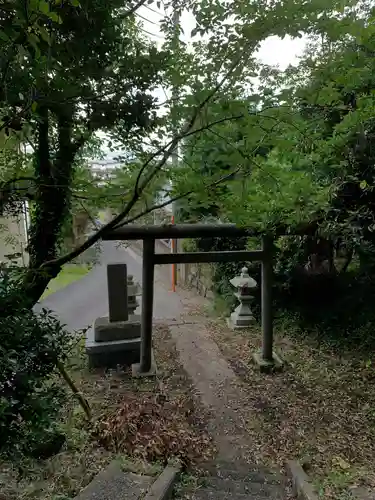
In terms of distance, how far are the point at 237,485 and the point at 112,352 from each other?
2153mm

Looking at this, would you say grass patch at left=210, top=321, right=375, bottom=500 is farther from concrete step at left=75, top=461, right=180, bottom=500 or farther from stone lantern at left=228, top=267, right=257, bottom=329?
concrete step at left=75, top=461, right=180, bottom=500

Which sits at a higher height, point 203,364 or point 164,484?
point 164,484

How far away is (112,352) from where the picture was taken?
4281mm

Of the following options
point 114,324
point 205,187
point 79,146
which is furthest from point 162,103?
point 114,324

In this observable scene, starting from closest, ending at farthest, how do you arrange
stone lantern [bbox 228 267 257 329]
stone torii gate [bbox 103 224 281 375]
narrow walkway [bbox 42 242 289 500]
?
narrow walkway [bbox 42 242 289 500] < stone torii gate [bbox 103 224 281 375] < stone lantern [bbox 228 267 257 329]

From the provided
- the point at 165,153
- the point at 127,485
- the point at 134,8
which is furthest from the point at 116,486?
the point at 134,8

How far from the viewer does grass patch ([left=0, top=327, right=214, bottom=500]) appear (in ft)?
6.94

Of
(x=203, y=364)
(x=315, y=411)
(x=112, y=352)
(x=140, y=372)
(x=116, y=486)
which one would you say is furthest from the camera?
(x=203, y=364)

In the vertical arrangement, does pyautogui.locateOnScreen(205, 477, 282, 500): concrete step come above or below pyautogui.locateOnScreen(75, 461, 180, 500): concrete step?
below

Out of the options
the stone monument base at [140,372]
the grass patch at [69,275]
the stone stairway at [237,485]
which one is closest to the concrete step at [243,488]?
the stone stairway at [237,485]

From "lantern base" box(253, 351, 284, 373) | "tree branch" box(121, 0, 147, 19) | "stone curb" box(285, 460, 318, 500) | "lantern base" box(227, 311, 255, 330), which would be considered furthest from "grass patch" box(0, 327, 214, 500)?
"tree branch" box(121, 0, 147, 19)

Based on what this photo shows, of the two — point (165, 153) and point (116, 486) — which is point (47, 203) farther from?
point (116, 486)

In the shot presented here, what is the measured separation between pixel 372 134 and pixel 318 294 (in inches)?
113

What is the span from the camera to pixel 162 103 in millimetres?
1835
